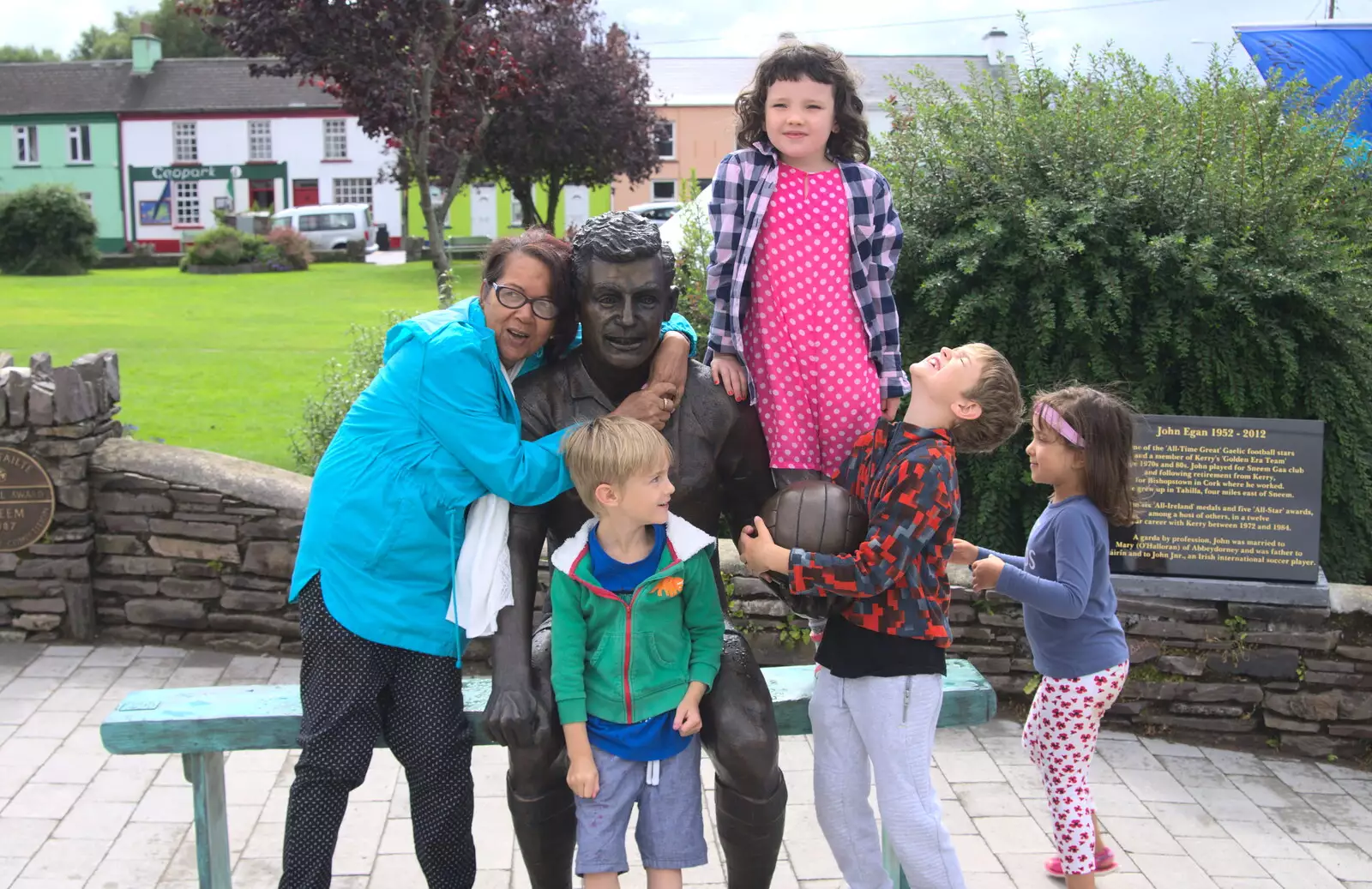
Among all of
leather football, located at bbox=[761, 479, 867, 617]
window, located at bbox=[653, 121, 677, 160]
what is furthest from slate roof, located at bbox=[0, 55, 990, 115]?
leather football, located at bbox=[761, 479, 867, 617]

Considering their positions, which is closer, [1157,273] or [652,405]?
[652,405]

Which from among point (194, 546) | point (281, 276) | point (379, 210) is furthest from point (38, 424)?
point (379, 210)

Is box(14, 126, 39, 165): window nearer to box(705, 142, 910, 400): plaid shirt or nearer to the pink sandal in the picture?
box(705, 142, 910, 400): plaid shirt

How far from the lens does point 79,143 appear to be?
41.8m

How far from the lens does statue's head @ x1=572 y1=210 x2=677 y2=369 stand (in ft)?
9.15

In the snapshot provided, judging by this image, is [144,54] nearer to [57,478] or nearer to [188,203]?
[188,203]

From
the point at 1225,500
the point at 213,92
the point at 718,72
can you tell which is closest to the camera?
the point at 1225,500

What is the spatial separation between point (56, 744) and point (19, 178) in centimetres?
4404

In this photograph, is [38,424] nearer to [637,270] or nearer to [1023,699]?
[637,270]

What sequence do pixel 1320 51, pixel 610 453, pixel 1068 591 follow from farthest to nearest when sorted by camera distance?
pixel 1320 51
pixel 1068 591
pixel 610 453

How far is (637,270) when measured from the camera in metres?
2.80

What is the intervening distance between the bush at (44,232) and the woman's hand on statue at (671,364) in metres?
27.4

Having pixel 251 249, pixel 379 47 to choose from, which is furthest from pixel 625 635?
pixel 251 249

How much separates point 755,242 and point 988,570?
106 cm
